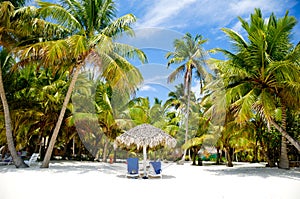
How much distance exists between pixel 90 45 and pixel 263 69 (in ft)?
22.1

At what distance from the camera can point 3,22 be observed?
10.8 metres

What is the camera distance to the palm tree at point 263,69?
999 centimetres

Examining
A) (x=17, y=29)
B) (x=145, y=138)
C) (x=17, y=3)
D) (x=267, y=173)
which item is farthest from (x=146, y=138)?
(x=17, y=3)

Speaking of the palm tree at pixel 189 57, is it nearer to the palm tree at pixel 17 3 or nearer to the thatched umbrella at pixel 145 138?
the thatched umbrella at pixel 145 138

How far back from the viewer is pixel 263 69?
1044cm

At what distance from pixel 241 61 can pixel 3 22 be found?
31.2ft

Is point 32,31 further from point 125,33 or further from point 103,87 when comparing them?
point 103,87

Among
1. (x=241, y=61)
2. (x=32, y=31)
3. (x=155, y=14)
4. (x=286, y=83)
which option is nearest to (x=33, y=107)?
(x=32, y=31)

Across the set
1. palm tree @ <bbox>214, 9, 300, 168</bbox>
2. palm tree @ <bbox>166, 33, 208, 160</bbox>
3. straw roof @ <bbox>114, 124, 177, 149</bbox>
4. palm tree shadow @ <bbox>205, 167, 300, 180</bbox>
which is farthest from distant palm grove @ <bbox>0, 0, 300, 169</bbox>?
palm tree @ <bbox>166, 33, 208, 160</bbox>

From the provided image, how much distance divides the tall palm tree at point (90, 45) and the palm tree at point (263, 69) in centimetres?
399

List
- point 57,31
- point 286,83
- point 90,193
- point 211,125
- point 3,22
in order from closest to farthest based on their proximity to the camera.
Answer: point 90,193 → point 286,83 → point 3,22 → point 57,31 → point 211,125

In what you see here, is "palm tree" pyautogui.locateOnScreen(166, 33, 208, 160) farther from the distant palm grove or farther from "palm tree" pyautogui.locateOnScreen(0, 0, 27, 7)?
"palm tree" pyautogui.locateOnScreen(0, 0, 27, 7)

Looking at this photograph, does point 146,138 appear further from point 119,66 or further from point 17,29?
point 17,29

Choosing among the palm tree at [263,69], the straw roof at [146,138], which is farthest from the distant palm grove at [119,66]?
the straw roof at [146,138]
